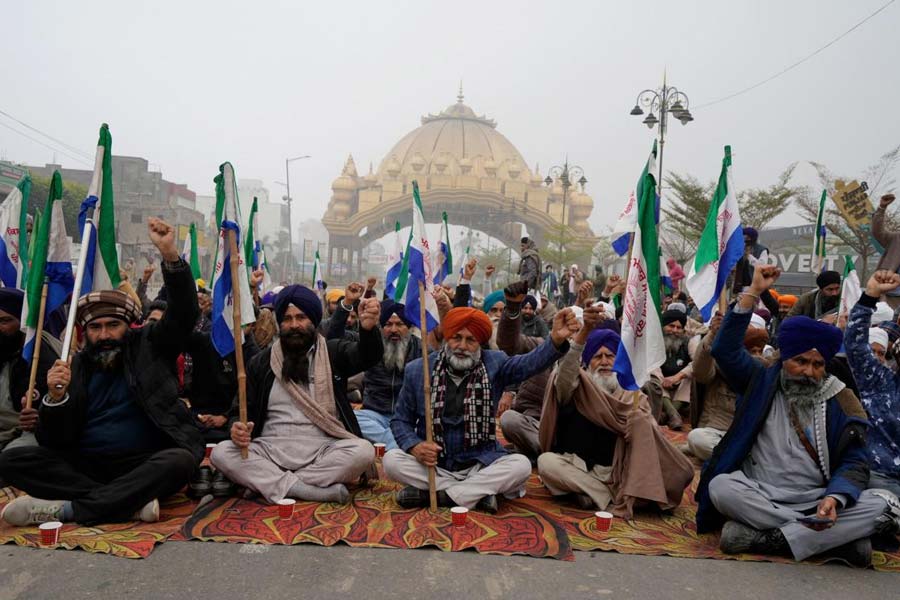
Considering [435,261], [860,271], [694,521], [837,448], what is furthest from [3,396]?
[860,271]

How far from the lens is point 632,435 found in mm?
4371

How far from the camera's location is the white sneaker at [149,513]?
3.84 meters

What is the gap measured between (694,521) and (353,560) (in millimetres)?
2000

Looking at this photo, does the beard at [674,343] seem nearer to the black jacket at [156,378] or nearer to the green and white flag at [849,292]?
the green and white flag at [849,292]

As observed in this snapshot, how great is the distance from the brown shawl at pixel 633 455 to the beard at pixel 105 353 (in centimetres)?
246

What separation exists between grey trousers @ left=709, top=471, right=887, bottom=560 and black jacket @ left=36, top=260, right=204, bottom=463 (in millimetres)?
2809

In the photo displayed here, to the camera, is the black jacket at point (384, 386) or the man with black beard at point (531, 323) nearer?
the black jacket at point (384, 386)

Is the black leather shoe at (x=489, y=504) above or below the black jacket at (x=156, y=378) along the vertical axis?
below

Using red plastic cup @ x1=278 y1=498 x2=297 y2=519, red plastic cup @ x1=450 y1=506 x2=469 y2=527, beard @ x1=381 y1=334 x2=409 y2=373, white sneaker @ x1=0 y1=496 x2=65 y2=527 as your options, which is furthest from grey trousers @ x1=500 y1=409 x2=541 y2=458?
white sneaker @ x1=0 y1=496 x2=65 y2=527

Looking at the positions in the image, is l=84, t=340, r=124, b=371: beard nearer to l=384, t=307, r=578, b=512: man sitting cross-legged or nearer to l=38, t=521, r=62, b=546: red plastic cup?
l=38, t=521, r=62, b=546: red plastic cup

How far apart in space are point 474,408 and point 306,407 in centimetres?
101

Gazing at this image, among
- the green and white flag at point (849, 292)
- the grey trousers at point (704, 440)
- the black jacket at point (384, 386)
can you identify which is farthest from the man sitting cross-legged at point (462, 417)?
the green and white flag at point (849, 292)

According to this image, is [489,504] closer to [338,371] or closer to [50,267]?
[338,371]

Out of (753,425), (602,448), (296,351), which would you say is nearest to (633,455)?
(602,448)
